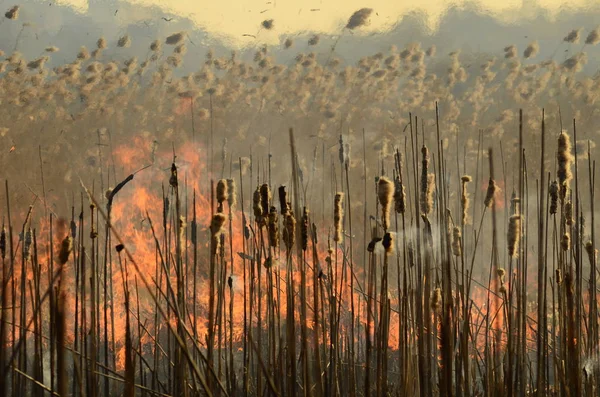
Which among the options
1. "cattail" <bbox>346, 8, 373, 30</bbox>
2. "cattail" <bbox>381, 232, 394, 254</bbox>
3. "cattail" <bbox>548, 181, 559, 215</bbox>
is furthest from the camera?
"cattail" <bbox>346, 8, 373, 30</bbox>

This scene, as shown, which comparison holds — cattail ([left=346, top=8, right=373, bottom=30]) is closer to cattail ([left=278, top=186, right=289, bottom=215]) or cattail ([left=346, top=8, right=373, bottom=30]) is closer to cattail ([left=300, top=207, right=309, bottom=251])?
cattail ([left=300, top=207, right=309, bottom=251])

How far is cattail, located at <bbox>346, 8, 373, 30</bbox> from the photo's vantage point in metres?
6.57

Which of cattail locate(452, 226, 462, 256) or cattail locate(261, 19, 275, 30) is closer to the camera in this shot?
cattail locate(452, 226, 462, 256)

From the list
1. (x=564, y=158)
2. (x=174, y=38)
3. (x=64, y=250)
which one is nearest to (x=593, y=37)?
(x=174, y=38)

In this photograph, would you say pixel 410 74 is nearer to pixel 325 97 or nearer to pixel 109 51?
pixel 325 97

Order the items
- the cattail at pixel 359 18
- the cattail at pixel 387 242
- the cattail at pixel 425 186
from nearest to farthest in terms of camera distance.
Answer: the cattail at pixel 387 242, the cattail at pixel 425 186, the cattail at pixel 359 18

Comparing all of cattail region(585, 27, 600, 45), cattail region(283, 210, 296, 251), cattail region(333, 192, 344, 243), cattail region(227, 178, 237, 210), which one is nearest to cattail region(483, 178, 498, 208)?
cattail region(333, 192, 344, 243)

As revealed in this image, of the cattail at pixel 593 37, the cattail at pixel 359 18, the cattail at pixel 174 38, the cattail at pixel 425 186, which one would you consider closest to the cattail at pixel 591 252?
the cattail at pixel 425 186

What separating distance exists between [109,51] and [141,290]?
99.9 inches

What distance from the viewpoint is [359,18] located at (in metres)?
6.61

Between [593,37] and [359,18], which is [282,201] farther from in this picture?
[593,37]

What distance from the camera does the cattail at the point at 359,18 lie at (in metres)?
6.57

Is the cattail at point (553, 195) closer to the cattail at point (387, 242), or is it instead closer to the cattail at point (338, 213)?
the cattail at point (338, 213)

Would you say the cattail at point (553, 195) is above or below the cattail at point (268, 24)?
below
